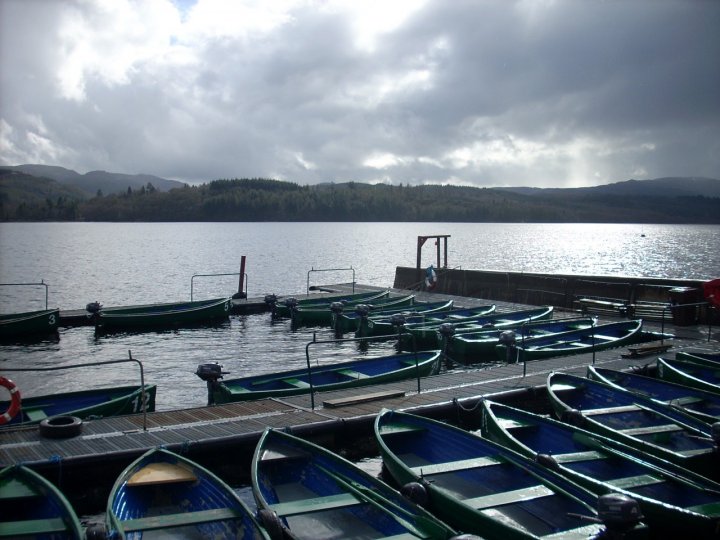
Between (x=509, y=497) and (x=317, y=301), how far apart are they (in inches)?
992

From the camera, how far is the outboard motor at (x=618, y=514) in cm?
730

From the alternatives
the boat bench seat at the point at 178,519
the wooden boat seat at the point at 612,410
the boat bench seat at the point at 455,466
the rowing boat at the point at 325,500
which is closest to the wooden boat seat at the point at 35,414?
the rowing boat at the point at 325,500

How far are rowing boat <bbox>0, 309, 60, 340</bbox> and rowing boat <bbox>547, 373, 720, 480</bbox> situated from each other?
927 inches

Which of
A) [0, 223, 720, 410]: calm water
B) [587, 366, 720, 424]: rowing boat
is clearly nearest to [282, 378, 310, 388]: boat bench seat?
[0, 223, 720, 410]: calm water

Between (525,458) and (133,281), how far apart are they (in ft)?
186

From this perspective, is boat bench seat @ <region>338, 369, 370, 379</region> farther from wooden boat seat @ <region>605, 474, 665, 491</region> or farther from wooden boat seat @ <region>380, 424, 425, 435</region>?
wooden boat seat @ <region>605, 474, 665, 491</region>

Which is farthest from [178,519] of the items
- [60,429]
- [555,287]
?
[555,287]

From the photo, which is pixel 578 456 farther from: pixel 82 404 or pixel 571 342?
pixel 571 342

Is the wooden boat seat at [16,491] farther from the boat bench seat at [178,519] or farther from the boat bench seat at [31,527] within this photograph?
the boat bench seat at [178,519]

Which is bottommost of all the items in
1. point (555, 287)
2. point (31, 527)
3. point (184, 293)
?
point (184, 293)

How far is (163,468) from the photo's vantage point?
941 centimetres

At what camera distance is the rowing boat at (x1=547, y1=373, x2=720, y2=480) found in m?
10.6

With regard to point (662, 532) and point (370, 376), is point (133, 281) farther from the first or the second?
point (662, 532)

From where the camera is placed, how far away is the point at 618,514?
7.30 meters
